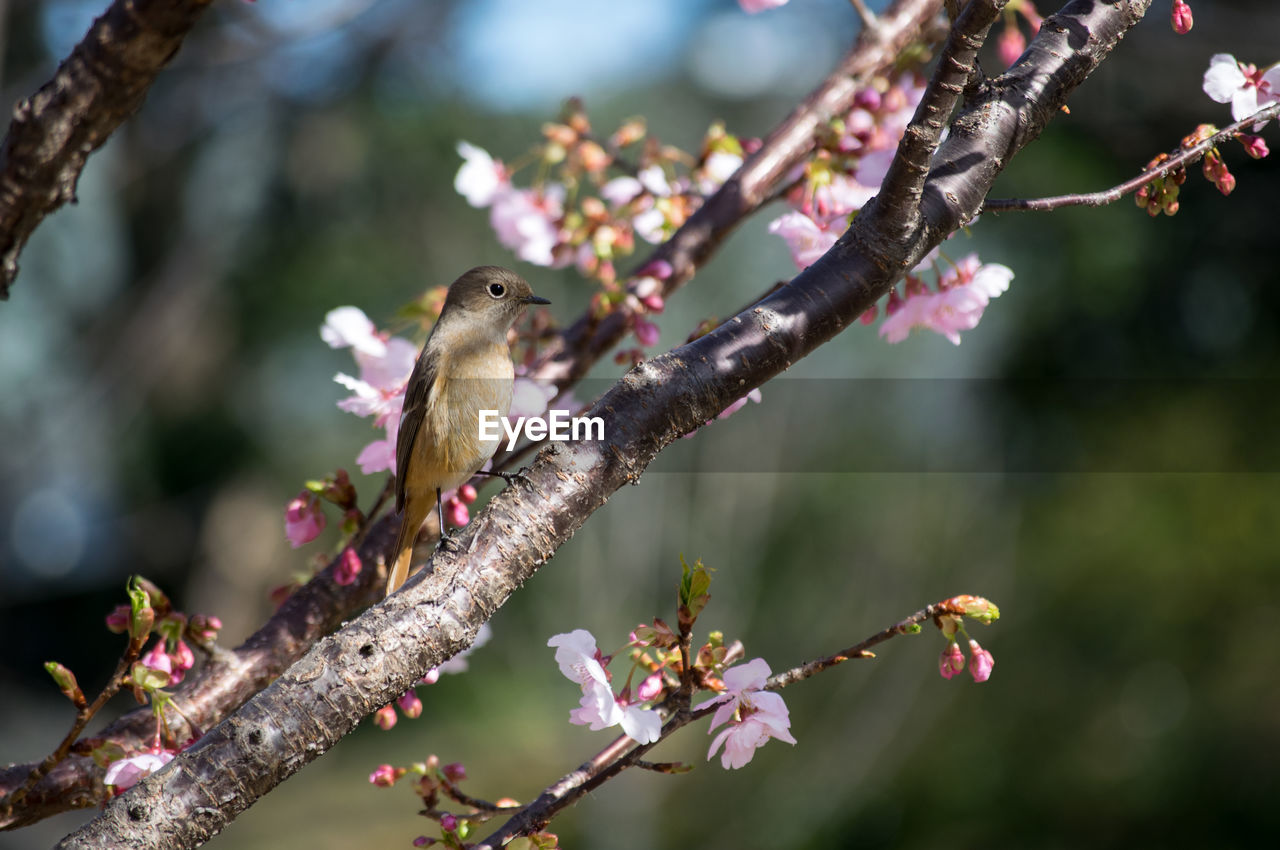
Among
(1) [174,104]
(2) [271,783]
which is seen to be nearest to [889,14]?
(2) [271,783]

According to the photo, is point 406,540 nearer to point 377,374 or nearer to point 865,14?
point 377,374

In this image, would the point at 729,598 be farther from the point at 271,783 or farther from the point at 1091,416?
the point at 271,783

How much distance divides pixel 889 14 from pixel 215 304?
8.66 meters

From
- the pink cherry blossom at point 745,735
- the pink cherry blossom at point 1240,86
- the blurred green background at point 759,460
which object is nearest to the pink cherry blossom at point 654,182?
the pink cherry blossom at point 1240,86

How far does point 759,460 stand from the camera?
944 centimetres

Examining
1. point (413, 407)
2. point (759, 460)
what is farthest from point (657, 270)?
point (759, 460)

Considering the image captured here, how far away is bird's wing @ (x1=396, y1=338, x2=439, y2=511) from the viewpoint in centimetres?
172

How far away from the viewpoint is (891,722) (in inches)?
307

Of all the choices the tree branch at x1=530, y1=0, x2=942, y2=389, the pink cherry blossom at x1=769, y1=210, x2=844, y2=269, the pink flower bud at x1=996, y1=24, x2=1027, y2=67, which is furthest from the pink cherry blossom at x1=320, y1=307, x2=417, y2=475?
the pink flower bud at x1=996, y1=24, x2=1027, y2=67

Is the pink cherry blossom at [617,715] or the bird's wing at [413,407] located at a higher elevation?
the bird's wing at [413,407]

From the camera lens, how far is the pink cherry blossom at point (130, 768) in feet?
4.32

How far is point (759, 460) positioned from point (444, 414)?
25.4 feet

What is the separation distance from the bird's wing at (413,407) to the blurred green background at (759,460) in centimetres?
461

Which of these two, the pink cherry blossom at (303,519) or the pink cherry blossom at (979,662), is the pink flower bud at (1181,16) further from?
the pink cherry blossom at (303,519)
